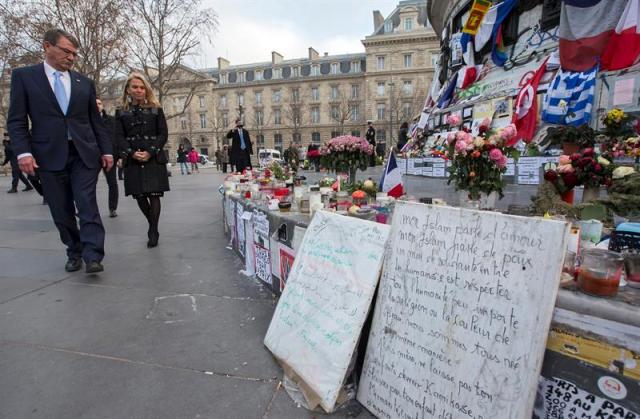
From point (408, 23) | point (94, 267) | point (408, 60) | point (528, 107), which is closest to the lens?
point (94, 267)

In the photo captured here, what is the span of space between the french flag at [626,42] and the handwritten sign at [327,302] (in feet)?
24.3

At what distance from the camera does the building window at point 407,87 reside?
50344mm

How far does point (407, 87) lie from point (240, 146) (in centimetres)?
4719

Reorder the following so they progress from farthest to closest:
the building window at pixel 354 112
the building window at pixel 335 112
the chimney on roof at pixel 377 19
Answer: the building window at pixel 335 112 → the building window at pixel 354 112 → the chimney on roof at pixel 377 19

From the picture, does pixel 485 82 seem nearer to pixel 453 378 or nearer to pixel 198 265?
pixel 198 265

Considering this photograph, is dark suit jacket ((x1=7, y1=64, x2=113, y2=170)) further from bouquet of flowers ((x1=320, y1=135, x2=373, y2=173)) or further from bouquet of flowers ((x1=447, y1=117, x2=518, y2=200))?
bouquet of flowers ((x1=447, y1=117, x2=518, y2=200))

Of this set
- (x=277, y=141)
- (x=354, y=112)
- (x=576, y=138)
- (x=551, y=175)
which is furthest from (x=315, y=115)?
(x=551, y=175)

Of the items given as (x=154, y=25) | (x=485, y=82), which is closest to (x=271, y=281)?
(x=485, y=82)

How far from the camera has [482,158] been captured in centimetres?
270

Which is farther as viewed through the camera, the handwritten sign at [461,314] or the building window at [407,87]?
the building window at [407,87]

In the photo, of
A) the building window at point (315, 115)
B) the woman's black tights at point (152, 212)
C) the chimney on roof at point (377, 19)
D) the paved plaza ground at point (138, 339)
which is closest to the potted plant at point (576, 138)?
the paved plaza ground at point (138, 339)

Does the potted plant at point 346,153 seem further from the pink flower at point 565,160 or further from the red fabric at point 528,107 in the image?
the red fabric at point 528,107

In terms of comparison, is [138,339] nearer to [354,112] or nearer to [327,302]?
[327,302]

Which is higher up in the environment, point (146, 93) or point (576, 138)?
point (146, 93)
